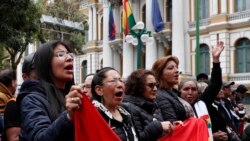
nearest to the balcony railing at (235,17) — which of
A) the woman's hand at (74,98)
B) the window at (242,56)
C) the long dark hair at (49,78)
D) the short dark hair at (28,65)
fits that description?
the window at (242,56)

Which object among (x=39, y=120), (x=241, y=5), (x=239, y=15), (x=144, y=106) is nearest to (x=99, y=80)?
(x=144, y=106)

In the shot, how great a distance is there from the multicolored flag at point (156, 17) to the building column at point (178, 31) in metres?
1.32

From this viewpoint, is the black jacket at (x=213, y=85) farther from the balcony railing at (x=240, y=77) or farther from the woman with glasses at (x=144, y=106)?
the balcony railing at (x=240, y=77)

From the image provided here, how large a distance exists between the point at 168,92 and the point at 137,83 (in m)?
0.48

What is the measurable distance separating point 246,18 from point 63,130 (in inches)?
984

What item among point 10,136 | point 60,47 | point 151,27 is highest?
point 151,27

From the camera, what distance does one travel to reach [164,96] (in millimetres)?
4770

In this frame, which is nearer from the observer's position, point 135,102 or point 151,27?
point 135,102

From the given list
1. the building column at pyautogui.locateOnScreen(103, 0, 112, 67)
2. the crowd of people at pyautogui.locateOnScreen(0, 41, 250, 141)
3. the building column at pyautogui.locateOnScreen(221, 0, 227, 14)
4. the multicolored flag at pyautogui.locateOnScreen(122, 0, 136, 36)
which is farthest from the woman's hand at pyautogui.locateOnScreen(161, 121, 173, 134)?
the building column at pyautogui.locateOnScreen(103, 0, 112, 67)

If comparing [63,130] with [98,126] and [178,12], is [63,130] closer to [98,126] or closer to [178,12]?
[98,126]

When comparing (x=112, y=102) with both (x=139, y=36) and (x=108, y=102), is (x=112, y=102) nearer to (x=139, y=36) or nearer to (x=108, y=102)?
(x=108, y=102)

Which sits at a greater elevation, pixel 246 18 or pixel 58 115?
pixel 246 18

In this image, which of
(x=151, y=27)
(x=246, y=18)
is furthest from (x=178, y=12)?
(x=246, y=18)

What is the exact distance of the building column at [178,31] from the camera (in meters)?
28.7
